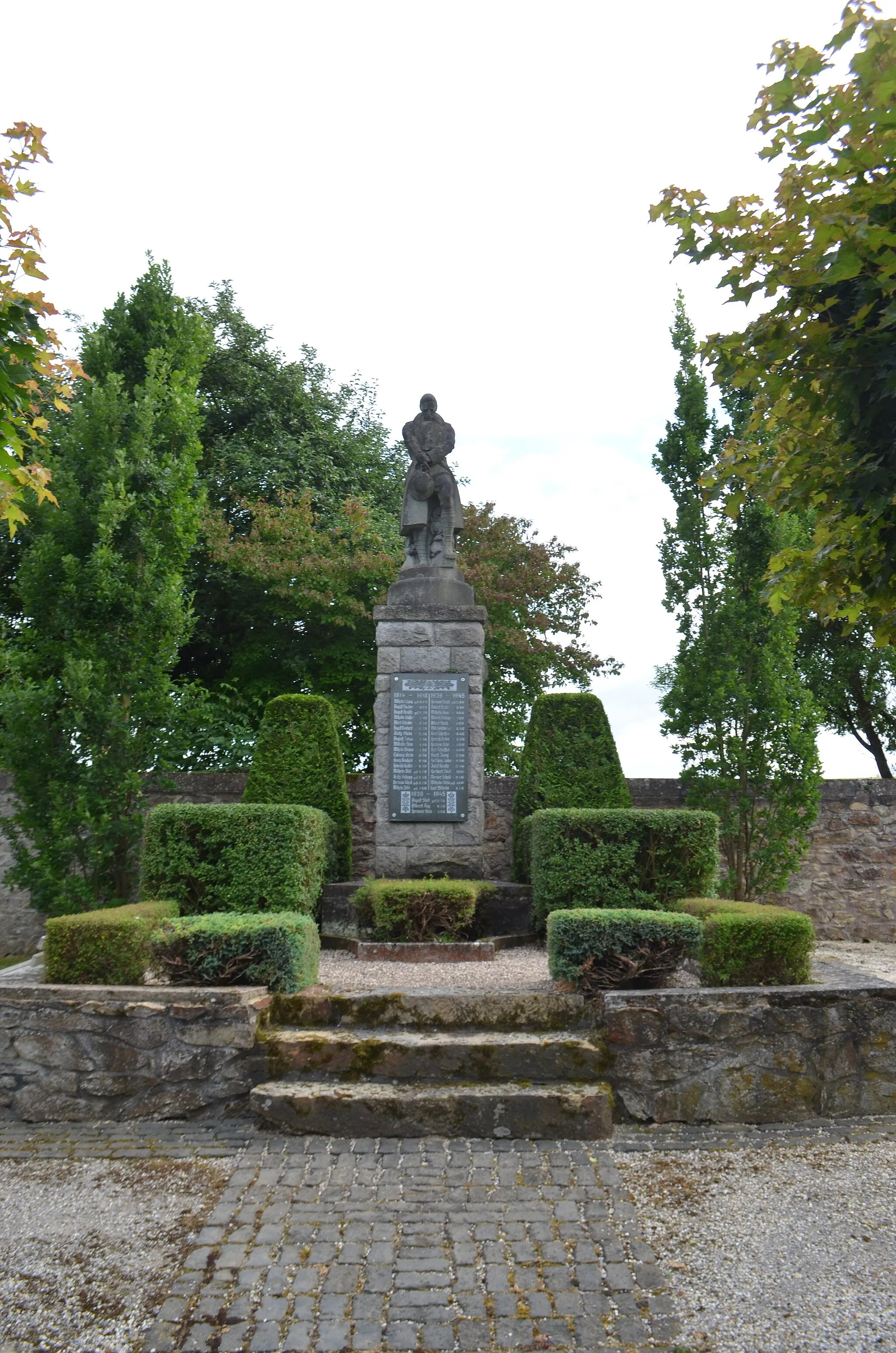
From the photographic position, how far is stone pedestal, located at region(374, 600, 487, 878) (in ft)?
31.2

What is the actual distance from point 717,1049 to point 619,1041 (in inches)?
19.8

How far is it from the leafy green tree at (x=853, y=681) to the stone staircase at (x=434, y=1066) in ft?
43.0

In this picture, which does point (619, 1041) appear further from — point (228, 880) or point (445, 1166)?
point (228, 880)

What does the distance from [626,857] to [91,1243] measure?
4.76 meters

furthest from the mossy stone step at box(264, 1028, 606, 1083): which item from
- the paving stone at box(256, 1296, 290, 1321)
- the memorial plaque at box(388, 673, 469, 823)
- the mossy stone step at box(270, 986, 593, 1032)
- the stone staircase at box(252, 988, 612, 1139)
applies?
the memorial plaque at box(388, 673, 469, 823)

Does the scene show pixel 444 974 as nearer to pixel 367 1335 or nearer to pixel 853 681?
pixel 367 1335

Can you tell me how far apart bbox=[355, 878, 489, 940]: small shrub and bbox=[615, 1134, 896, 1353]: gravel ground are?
354 centimetres

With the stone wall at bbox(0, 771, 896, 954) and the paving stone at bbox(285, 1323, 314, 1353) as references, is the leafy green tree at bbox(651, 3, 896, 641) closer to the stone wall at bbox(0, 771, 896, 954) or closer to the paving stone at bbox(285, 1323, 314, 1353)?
the paving stone at bbox(285, 1323, 314, 1353)

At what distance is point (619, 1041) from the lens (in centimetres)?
537

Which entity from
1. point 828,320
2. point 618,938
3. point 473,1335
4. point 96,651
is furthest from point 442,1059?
point 96,651

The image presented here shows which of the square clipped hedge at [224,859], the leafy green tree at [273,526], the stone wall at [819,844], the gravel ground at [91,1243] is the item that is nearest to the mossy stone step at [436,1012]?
the gravel ground at [91,1243]

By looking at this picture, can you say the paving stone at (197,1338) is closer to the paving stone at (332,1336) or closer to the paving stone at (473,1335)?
the paving stone at (332,1336)

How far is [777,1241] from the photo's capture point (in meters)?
4.04

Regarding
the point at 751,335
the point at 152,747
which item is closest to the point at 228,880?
the point at 152,747
